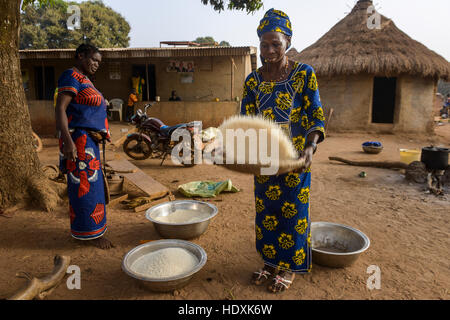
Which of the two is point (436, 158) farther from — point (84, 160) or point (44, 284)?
point (44, 284)

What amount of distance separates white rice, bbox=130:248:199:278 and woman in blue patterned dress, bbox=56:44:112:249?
2.35 ft

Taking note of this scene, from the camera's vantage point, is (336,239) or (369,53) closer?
(336,239)

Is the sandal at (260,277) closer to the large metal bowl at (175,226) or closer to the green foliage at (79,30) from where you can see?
the large metal bowl at (175,226)

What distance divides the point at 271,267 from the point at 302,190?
70 centimetres

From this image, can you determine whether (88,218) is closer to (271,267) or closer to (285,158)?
(271,267)

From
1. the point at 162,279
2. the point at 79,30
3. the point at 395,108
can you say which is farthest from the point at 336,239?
the point at 79,30

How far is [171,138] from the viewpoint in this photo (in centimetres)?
613

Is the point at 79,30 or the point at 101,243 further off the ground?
the point at 79,30

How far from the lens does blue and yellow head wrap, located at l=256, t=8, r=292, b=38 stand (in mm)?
1782

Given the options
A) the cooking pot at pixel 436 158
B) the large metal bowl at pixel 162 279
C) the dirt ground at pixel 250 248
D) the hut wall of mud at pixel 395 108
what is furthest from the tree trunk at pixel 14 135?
the hut wall of mud at pixel 395 108

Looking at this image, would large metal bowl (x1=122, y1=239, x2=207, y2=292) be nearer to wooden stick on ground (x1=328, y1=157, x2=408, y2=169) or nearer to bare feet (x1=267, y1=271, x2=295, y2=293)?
bare feet (x1=267, y1=271, x2=295, y2=293)

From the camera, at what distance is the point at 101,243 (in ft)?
8.88

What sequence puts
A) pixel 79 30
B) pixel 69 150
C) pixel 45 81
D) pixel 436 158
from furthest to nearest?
pixel 79 30
pixel 45 81
pixel 436 158
pixel 69 150

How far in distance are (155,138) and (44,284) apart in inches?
181
